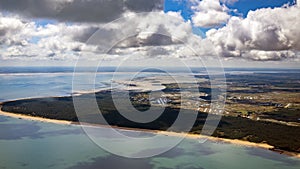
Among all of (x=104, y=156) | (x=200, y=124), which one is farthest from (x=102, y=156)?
(x=200, y=124)

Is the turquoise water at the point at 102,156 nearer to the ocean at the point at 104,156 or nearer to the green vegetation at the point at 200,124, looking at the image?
the ocean at the point at 104,156

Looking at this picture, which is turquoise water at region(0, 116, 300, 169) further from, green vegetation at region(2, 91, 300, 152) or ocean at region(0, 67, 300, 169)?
green vegetation at region(2, 91, 300, 152)

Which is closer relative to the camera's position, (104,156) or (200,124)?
(104,156)

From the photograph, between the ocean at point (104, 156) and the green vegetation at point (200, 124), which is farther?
the green vegetation at point (200, 124)

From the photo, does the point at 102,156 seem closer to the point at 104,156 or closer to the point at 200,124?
the point at 104,156

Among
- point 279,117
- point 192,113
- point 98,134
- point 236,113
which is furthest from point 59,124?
point 279,117

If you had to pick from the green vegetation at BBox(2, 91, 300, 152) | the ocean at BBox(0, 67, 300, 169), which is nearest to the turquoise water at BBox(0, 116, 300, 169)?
the ocean at BBox(0, 67, 300, 169)

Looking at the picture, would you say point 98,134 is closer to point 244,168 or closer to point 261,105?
point 244,168

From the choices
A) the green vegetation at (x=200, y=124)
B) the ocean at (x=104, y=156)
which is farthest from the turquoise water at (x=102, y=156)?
the green vegetation at (x=200, y=124)
